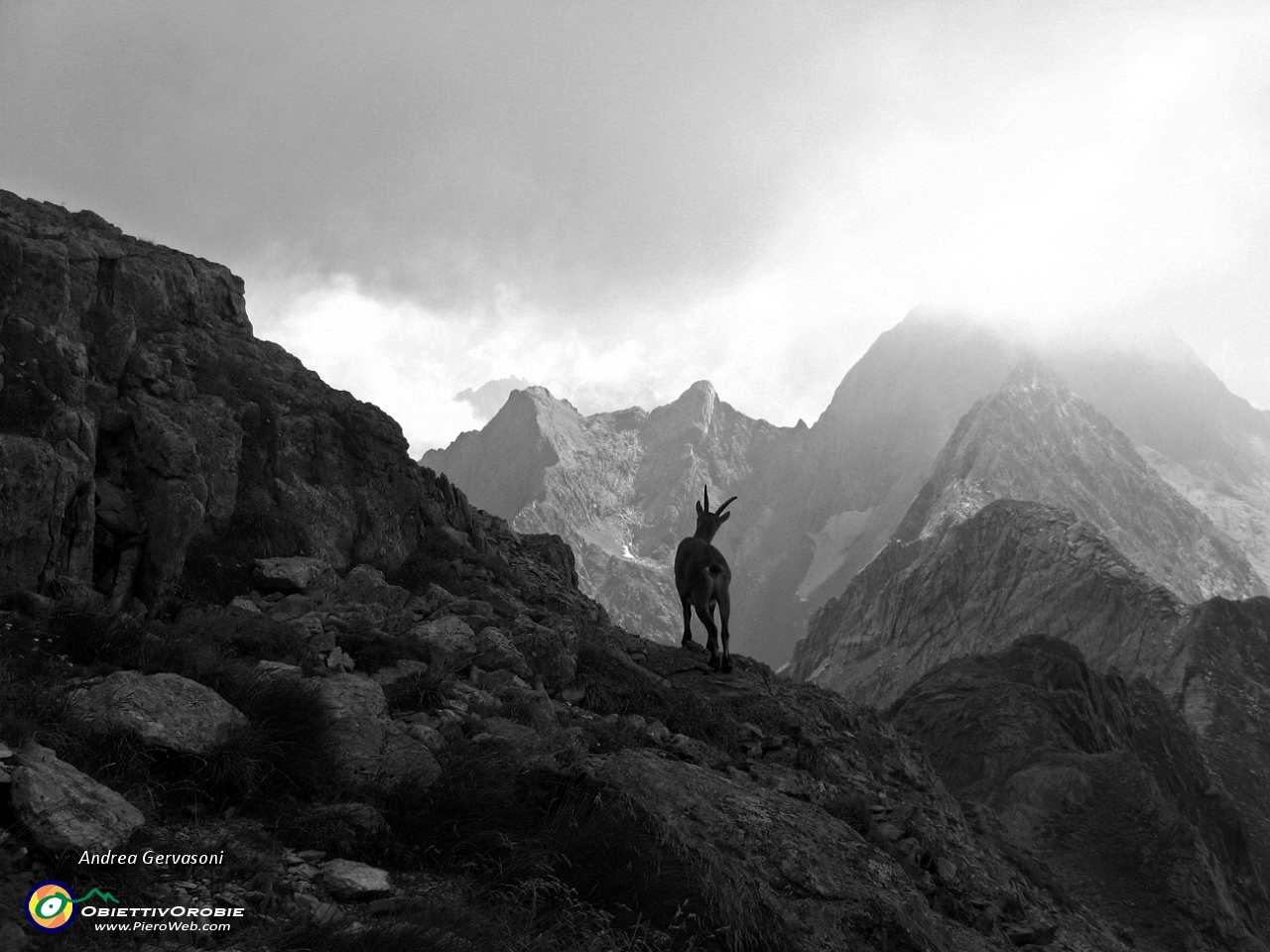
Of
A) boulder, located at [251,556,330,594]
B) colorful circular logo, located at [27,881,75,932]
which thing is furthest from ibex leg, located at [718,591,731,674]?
colorful circular logo, located at [27,881,75,932]

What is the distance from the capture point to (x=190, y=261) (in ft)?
63.8

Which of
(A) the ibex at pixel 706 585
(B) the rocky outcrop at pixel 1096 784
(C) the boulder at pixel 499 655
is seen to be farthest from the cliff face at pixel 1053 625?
(C) the boulder at pixel 499 655

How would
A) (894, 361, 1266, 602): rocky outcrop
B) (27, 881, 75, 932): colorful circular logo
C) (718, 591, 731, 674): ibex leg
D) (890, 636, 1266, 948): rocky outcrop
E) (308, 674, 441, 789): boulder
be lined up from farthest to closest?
(894, 361, 1266, 602): rocky outcrop < (890, 636, 1266, 948): rocky outcrop < (718, 591, 731, 674): ibex leg < (308, 674, 441, 789): boulder < (27, 881, 75, 932): colorful circular logo

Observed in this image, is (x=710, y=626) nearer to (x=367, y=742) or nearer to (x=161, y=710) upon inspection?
(x=367, y=742)

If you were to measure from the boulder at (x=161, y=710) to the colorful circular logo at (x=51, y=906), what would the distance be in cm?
162

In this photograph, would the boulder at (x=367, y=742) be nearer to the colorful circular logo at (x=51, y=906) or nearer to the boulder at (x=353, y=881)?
the boulder at (x=353, y=881)

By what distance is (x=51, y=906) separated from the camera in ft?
13.8

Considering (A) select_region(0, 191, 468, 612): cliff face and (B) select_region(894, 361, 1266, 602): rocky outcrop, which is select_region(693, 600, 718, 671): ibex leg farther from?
(B) select_region(894, 361, 1266, 602): rocky outcrop

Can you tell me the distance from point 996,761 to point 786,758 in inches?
1311

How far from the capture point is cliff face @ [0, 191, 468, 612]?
12.3 meters

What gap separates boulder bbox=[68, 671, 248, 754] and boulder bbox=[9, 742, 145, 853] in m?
0.73

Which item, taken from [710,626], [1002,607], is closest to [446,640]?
[710,626]

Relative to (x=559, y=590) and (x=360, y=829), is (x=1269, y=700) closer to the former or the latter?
(x=559, y=590)

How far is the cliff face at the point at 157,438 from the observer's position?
12312 mm
